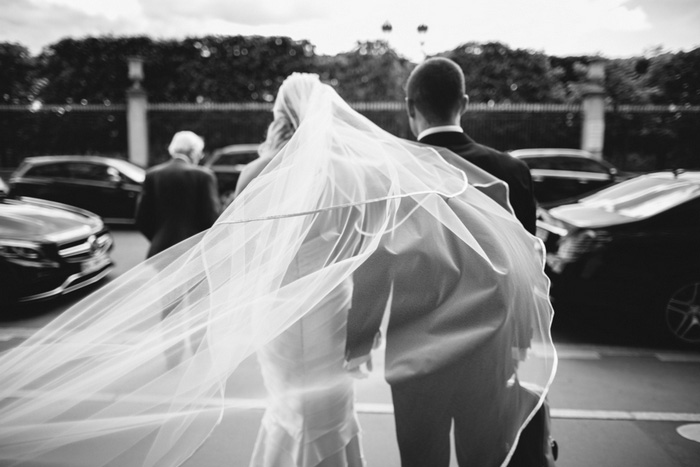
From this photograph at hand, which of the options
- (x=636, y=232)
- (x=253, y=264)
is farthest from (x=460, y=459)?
(x=636, y=232)

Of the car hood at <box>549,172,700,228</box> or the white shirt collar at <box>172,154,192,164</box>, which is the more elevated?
the white shirt collar at <box>172,154,192,164</box>

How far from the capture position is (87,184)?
11219 millimetres

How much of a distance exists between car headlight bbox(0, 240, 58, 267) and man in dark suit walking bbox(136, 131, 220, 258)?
1839 mm

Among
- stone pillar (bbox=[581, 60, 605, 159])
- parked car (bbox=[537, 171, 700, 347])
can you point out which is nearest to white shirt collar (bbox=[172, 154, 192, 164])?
parked car (bbox=[537, 171, 700, 347])

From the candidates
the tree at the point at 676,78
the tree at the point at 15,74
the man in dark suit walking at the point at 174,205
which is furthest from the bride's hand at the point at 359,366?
the tree at the point at 15,74

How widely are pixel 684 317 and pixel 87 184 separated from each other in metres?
10.5

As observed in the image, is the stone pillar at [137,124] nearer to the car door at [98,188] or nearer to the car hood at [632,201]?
the car door at [98,188]

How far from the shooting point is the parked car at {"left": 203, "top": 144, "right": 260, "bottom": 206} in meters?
12.5

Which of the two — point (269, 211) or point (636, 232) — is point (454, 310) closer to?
point (269, 211)

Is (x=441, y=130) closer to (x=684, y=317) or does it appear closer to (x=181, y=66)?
(x=684, y=317)

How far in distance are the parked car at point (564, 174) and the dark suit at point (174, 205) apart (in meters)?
8.16

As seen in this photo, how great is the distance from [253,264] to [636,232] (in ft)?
13.3

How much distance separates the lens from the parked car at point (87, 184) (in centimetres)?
1111

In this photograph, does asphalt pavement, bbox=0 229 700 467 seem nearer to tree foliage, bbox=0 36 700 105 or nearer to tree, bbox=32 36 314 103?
tree foliage, bbox=0 36 700 105
